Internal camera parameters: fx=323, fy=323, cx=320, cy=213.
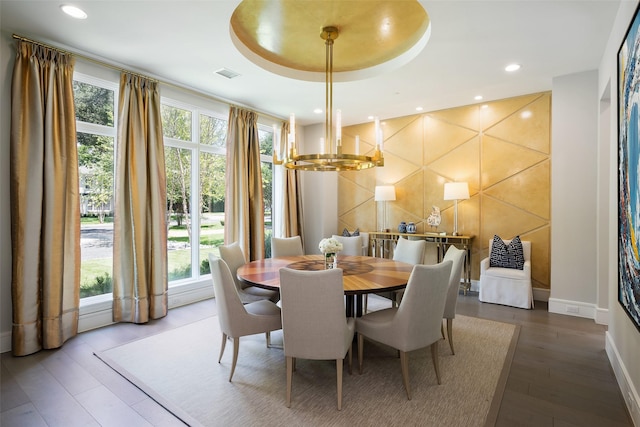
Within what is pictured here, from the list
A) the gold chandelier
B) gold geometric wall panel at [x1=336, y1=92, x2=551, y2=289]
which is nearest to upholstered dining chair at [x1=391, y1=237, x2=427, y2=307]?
the gold chandelier

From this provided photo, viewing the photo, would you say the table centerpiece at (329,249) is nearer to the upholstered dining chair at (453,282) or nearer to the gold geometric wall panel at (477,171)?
the upholstered dining chair at (453,282)

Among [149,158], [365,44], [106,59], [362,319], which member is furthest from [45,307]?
[365,44]

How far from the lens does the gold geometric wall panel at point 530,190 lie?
4488 mm

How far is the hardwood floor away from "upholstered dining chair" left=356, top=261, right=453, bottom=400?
0.62 m

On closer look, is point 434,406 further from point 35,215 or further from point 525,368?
point 35,215

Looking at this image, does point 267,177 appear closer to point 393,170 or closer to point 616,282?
point 393,170

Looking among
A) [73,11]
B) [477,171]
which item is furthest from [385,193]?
[73,11]

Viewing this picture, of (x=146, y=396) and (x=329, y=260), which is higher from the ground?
(x=329, y=260)

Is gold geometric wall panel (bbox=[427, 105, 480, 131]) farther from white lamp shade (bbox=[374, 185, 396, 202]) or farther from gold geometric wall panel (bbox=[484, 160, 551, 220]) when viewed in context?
white lamp shade (bbox=[374, 185, 396, 202])

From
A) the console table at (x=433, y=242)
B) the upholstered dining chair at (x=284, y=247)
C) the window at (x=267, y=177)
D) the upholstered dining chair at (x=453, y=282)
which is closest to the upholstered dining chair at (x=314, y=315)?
the upholstered dining chair at (x=453, y=282)

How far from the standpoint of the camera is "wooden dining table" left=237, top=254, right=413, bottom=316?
2455mm

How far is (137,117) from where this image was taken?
3742 mm

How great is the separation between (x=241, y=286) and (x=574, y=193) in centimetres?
405

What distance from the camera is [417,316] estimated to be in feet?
7.39
